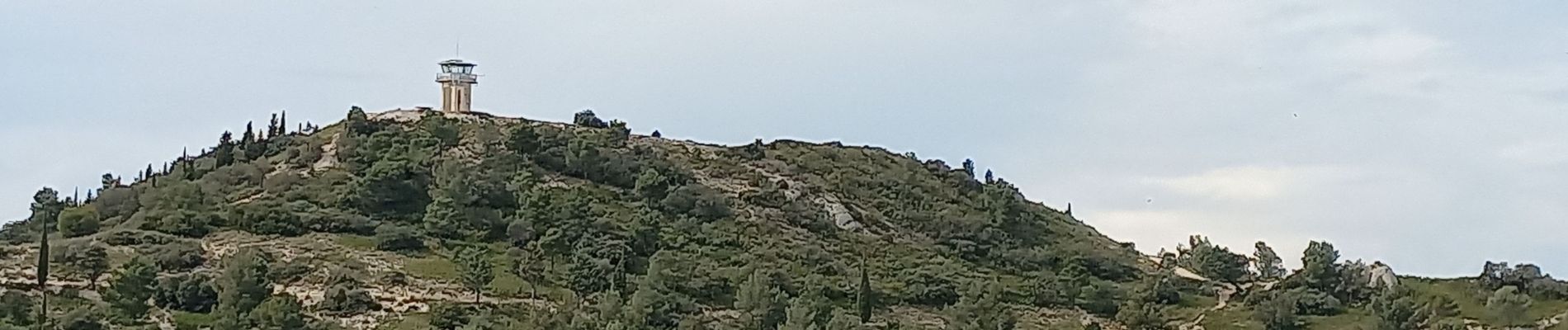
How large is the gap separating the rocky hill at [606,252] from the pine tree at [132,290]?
0.16 meters

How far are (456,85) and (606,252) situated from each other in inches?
1133

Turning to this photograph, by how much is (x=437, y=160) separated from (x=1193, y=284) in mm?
41608

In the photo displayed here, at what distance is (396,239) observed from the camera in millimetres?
94438

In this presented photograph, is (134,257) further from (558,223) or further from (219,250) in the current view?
(558,223)

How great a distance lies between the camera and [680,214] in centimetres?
10788

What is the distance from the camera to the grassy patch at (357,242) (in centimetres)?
9412

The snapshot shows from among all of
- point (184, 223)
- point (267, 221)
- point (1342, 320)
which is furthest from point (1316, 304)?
point (184, 223)

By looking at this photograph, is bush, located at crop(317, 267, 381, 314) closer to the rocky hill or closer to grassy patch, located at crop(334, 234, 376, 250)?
the rocky hill

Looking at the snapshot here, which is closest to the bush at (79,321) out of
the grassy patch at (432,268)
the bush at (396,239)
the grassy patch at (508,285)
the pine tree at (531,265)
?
the grassy patch at (432,268)

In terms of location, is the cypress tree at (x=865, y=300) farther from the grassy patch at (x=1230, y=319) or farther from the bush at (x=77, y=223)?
the bush at (x=77, y=223)

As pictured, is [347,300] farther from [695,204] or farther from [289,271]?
[695,204]

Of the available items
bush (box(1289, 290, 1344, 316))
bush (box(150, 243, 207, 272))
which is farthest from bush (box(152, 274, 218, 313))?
bush (box(1289, 290, 1344, 316))

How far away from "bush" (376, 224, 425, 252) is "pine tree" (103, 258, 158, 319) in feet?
51.0

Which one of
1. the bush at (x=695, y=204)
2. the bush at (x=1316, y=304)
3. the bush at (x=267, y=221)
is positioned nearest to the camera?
the bush at (x=267, y=221)
